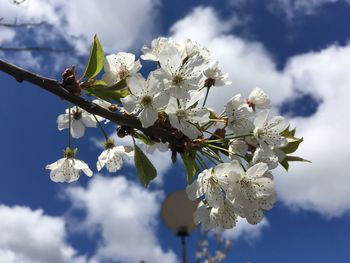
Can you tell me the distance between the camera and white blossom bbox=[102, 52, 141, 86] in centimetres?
82

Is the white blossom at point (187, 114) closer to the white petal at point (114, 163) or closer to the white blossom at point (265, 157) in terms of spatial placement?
the white blossom at point (265, 157)

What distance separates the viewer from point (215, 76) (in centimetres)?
102

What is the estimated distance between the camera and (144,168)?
910 mm

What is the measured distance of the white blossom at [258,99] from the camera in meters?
1.06

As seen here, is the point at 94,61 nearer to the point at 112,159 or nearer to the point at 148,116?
the point at 148,116

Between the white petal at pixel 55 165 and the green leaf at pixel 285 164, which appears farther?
the white petal at pixel 55 165

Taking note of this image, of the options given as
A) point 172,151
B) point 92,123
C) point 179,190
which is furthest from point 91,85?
point 179,190

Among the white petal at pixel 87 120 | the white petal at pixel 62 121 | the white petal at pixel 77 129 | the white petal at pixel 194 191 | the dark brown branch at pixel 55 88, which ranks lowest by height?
the white petal at pixel 194 191

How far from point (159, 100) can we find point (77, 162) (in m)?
0.40

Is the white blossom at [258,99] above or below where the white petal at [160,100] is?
above

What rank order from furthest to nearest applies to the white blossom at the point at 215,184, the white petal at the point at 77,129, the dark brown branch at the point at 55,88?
the white petal at the point at 77,129
the white blossom at the point at 215,184
the dark brown branch at the point at 55,88

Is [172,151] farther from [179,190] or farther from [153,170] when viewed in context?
[179,190]

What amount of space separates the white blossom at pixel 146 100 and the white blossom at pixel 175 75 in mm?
15

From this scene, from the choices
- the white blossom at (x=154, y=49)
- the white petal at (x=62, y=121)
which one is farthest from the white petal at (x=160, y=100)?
the white petal at (x=62, y=121)
